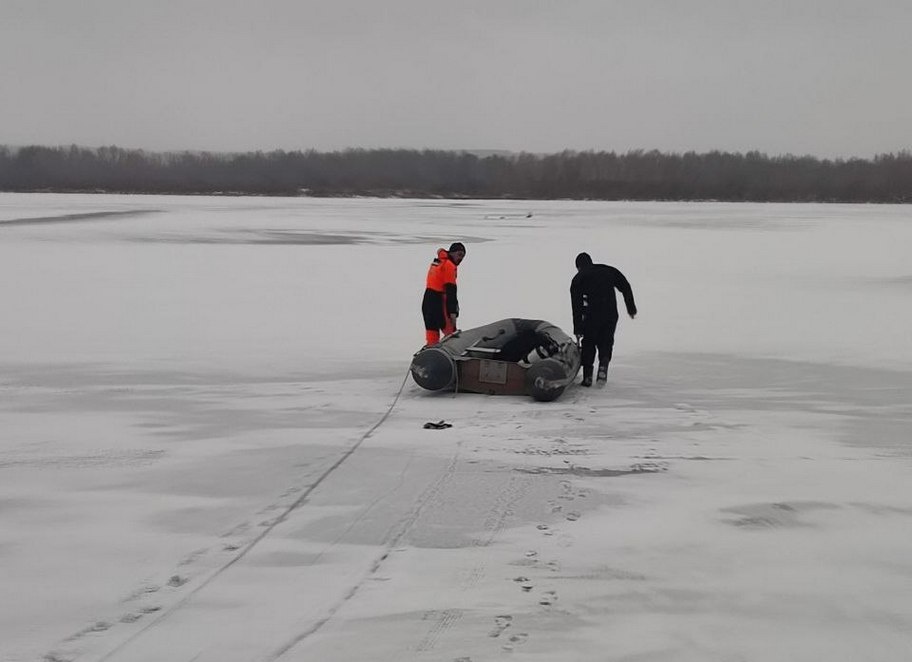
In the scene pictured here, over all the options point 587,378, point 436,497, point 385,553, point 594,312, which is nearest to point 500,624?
point 385,553

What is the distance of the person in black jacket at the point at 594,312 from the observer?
9531 mm

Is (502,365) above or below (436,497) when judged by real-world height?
above

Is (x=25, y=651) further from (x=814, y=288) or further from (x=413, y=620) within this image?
(x=814, y=288)

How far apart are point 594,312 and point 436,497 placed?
416 centimetres

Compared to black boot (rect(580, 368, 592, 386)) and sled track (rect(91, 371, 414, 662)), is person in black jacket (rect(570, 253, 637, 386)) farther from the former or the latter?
sled track (rect(91, 371, 414, 662))

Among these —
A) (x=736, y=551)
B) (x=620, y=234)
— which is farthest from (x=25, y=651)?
(x=620, y=234)

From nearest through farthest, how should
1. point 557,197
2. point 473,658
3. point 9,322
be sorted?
point 473,658 < point 9,322 < point 557,197

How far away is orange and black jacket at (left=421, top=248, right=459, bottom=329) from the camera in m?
9.83

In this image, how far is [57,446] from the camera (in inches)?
274

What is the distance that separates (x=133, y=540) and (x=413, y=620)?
1646 millimetres

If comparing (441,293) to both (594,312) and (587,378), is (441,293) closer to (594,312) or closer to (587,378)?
(594,312)

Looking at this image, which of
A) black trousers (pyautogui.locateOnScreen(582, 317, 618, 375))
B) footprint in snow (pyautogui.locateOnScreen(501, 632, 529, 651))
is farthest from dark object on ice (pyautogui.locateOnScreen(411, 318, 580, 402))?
footprint in snow (pyautogui.locateOnScreen(501, 632, 529, 651))

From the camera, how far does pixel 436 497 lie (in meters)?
5.73

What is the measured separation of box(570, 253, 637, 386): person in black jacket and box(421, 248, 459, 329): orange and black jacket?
114 cm
